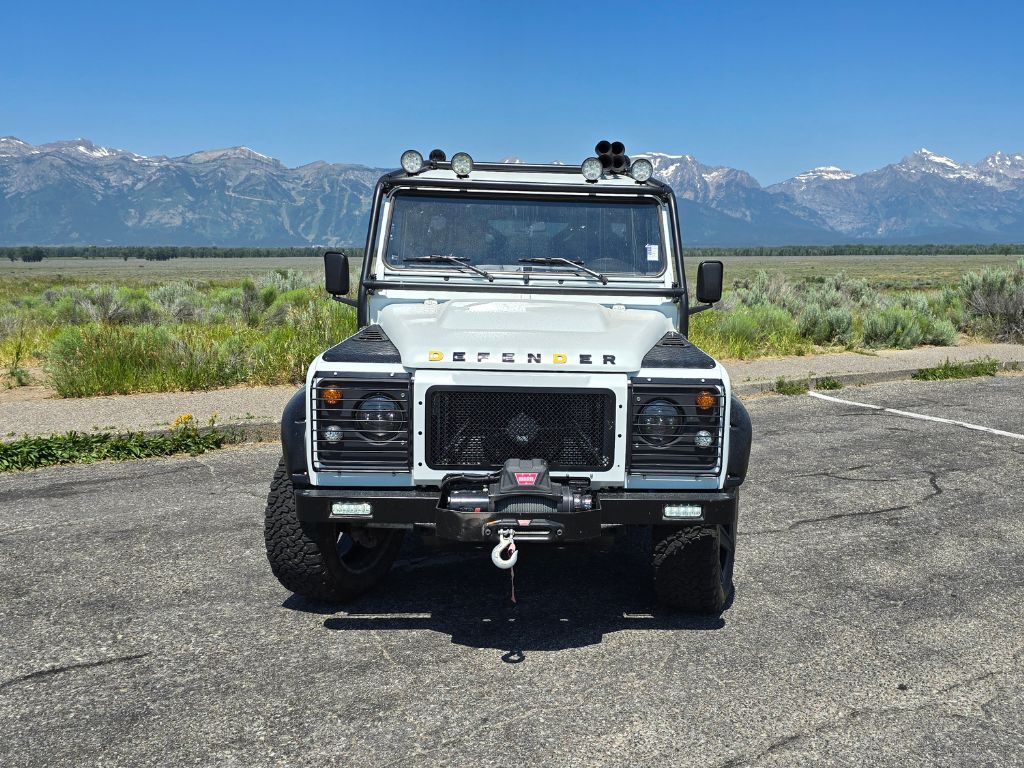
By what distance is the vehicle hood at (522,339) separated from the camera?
393cm

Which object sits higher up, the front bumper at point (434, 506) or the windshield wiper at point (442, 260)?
the windshield wiper at point (442, 260)

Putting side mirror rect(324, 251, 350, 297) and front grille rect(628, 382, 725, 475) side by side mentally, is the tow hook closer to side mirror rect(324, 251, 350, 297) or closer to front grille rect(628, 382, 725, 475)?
front grille rect(628, 382, 725, 475)

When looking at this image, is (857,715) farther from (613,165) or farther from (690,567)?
(613,165)

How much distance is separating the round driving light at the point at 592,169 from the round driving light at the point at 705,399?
2.09 metres

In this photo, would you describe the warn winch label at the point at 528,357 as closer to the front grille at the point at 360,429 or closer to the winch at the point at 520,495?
the front grille at the point at 360,429

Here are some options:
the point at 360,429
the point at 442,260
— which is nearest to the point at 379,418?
the point at 360,429

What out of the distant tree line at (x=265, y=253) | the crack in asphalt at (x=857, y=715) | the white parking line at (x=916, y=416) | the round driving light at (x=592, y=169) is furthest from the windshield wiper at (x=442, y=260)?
the distant tree line at (x=265, y=253)

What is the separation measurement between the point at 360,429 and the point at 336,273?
79.6 inches

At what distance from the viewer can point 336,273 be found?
5719 millimetres

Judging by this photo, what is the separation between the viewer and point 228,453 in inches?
313

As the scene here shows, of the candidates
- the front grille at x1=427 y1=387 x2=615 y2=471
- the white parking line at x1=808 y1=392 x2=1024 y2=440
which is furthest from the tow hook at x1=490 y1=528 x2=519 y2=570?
the white parking line at x1=808 y1=392 x2=1024 y2=440

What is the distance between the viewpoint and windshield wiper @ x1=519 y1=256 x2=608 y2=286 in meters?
5.37

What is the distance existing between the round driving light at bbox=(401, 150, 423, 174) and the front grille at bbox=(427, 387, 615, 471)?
204cm

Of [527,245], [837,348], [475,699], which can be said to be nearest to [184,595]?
[475,699]
